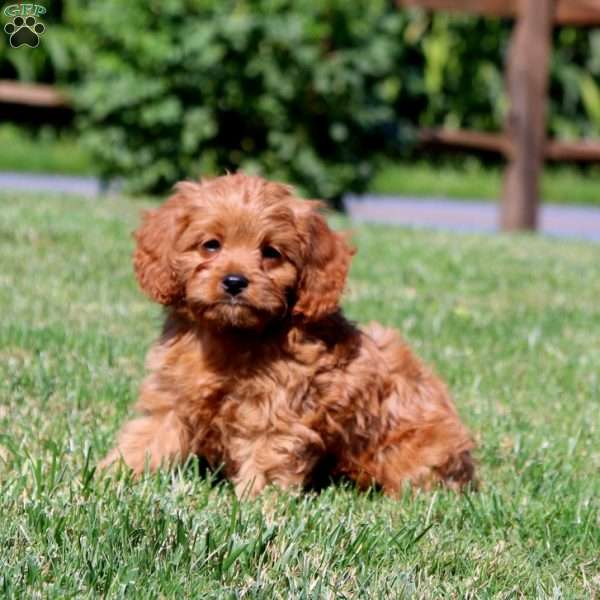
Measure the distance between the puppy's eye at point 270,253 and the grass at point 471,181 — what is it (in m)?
13.9

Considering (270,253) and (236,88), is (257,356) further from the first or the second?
(236,88)

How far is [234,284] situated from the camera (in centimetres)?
405

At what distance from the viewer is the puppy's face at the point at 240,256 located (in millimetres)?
4105

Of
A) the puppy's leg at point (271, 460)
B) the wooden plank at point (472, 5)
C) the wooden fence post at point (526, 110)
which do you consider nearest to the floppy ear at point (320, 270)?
the puppy's leg at point (271, 460)

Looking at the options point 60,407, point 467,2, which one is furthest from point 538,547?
point 467,2

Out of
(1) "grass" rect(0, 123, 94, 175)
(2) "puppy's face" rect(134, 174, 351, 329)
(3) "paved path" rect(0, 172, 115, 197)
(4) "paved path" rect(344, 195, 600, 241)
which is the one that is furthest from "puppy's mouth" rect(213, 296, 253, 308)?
(1) "grass" rect(0, 123, 94, 175)

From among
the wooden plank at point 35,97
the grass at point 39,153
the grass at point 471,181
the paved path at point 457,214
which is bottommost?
the paved path at point 457,214

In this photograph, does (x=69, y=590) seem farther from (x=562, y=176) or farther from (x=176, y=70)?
(x=562, y=176)

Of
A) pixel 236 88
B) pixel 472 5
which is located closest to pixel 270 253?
pixel 236 88

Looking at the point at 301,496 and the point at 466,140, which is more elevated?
the point at 466,140

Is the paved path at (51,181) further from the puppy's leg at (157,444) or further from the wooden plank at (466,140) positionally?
the puppy's leg at (157,444)

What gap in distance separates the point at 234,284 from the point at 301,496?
73 cm

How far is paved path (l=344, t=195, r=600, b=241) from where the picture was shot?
15.5 metres

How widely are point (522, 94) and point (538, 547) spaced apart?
30.8ft
